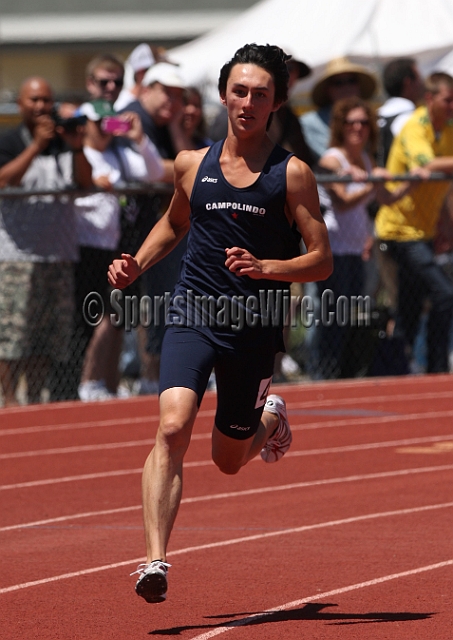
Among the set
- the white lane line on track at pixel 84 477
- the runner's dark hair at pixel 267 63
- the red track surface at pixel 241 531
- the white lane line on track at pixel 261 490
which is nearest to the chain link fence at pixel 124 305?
the red track surface at pixel 241 531

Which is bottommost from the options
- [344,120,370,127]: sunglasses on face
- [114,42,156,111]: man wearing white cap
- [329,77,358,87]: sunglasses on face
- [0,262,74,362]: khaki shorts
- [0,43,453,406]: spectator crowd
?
[0,262,74,362]: khaki shorts

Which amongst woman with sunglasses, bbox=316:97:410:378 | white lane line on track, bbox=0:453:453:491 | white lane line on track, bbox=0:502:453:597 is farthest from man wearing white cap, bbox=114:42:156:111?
white lane line on track, bbox=0:502:453:597

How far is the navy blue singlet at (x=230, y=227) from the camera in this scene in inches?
215

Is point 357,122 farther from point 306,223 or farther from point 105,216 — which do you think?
point 306,223

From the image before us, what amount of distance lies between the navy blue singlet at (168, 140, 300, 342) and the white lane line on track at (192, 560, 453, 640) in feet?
3.60

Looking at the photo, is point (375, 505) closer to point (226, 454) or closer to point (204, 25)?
point (226, 454)

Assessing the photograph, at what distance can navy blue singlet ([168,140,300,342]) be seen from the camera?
547 cm

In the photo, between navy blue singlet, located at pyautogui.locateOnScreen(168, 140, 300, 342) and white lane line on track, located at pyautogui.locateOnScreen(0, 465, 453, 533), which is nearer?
navy blue singlet, located at pyautogui.locateOnScreen(168, 140, 300, 342)

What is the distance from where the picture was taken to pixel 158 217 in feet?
39.5

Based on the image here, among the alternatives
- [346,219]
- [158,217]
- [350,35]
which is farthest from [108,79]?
[350,35]

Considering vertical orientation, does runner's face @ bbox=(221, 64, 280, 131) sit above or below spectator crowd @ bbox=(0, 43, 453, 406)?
below

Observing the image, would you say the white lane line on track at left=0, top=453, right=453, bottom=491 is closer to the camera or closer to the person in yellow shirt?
the camera

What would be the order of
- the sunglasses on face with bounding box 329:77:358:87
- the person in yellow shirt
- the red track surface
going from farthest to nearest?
the sunglasses on face with bounding box 329:77:358:87
the person in yellow shirt
the red track surface

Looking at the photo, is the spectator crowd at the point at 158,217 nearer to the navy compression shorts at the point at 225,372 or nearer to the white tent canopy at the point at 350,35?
the white tent canopy at the point at 350,35
